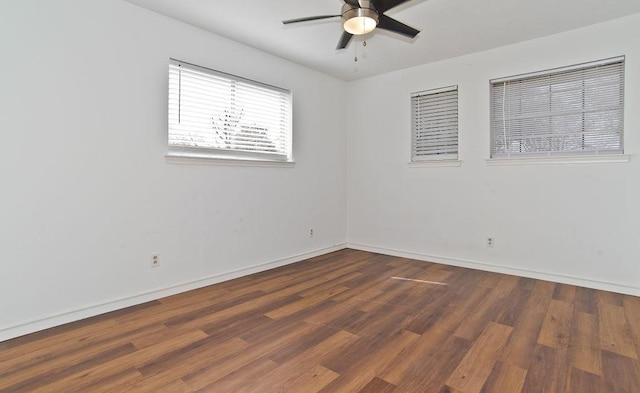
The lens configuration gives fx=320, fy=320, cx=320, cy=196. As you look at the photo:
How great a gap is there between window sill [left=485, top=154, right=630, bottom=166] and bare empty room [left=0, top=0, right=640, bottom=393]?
1 cm

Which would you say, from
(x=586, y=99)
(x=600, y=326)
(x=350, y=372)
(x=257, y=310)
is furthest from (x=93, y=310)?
(x=586, y=99)

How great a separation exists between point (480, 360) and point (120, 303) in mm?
2719

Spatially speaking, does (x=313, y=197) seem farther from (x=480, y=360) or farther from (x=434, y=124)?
(x=480, y=360)

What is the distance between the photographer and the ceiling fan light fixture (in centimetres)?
221

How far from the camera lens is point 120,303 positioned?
2660 mm

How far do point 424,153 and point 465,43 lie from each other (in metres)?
1.37

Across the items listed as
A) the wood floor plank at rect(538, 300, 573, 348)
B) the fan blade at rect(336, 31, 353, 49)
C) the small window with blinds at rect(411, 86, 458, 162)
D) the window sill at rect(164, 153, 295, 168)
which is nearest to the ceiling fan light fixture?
the fan blade at rect(336, 31, 353, 49)

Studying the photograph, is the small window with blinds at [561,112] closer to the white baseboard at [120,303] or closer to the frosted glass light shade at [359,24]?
the frosted glass light shade at [359,24]

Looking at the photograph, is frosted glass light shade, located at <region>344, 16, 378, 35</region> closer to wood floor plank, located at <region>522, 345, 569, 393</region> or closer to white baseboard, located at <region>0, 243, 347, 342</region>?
wood floor plank, located at <region>522, 345, 569, 393</region>

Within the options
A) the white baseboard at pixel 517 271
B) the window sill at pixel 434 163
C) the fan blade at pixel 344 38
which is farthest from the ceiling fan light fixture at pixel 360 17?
the white baseboard at pixel 517 271

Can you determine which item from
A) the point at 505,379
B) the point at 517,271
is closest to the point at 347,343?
the point at 505,379

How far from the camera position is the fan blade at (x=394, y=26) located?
7.81 ft

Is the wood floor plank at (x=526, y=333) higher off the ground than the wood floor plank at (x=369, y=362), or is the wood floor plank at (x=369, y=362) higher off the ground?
the wood floor plank at (x=526, y=333)

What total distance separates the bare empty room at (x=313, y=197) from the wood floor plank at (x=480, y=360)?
0.06 feet
